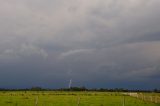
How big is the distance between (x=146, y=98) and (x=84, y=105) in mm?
32446

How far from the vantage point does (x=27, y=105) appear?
168 ft

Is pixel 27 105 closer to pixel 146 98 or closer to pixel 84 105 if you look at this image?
pixel 84 105

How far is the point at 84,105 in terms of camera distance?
54594mm

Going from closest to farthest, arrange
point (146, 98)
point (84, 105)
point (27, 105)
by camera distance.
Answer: point (27, 105)
point (84, 105)
point (146, 98)

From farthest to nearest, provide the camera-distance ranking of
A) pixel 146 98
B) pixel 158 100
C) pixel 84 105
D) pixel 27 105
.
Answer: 1. pixel 146 98
2. pixel 158 100
3. pixel 84 105
4. pixel 27 105

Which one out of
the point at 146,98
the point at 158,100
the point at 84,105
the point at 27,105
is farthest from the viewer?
the point at 146,98

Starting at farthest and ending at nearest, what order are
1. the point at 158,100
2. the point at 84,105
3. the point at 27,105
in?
the point at 158,100 < the point at 84,105 < the point at 27,105

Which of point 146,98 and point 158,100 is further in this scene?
point 146,98

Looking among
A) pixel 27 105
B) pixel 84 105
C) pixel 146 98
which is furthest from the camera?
pixel 146 98

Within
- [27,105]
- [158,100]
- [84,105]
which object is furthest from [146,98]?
[27,105]

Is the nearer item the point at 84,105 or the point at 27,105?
the point at 27,105

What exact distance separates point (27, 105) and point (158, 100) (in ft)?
97.4

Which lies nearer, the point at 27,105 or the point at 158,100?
the point at 27,105

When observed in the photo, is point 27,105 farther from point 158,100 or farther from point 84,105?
point 158,100
